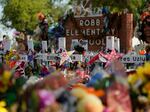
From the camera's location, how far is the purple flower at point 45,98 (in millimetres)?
1998

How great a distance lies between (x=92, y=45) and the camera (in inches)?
755

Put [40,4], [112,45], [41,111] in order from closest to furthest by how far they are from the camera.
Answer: [41,111] → [112,45] → [40,4]

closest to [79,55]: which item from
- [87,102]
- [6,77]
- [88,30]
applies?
[88,30]

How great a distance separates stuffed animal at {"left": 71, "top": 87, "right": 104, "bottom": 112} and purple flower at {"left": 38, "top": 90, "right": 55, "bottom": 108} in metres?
0.09

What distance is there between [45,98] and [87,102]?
0.50 ft

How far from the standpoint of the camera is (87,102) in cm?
202

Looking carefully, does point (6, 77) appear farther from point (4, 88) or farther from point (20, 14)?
point (20, 14)

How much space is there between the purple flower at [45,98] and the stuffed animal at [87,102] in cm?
9

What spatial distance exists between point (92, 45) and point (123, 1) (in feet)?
40.8

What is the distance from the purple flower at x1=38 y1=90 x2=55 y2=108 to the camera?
6.56ft

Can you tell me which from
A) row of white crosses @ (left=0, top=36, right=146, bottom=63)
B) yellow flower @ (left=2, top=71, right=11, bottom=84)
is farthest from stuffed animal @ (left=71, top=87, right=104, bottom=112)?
row of white crosses @ (left=0, top=36, right=146, bottom=63)

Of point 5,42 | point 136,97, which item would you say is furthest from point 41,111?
point 5,42

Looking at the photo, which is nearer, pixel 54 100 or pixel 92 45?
pixel 54 100

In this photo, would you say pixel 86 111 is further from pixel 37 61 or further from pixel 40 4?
pixel 40 4
